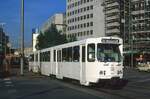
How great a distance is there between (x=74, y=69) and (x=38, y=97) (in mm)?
10152

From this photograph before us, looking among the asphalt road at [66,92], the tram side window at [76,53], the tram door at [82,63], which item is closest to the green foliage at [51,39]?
the tram side window at [76,53]

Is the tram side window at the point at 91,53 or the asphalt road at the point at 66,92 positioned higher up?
the tram side window at the point at 91,53

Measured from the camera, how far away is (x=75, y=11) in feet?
545

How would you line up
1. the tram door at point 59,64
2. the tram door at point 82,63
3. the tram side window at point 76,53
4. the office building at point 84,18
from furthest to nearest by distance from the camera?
the office building at point 84,18 < the tram door at point 59,64 < the tram side window at point 76,53 < the tram door at point 82,63

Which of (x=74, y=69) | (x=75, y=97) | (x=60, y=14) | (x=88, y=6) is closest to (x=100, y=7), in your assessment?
(x=88, y=6)

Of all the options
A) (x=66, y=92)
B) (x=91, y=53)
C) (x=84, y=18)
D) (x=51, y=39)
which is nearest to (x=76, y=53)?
(x=91, y=53)

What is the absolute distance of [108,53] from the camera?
26.6 m

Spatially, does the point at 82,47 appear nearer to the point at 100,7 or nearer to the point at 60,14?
the point at 100,7

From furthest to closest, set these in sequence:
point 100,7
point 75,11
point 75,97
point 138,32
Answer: point 75,11 → point 100,7 → point 138,32 → point 75,97

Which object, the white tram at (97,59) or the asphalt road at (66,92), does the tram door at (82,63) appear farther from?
the asphalt road at (66,92)

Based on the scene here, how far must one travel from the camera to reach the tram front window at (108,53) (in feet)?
86.8

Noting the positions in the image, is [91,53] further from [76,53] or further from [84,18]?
[84,18]

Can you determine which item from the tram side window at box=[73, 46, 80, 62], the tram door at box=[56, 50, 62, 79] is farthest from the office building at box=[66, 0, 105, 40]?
the tram side window at box=[73, 46, 80, 62]

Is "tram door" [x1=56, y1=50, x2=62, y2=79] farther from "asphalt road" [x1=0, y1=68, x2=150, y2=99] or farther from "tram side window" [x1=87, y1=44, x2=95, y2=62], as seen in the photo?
"tram side window" [x1=87, y1=44, x2=95, y2=62]
